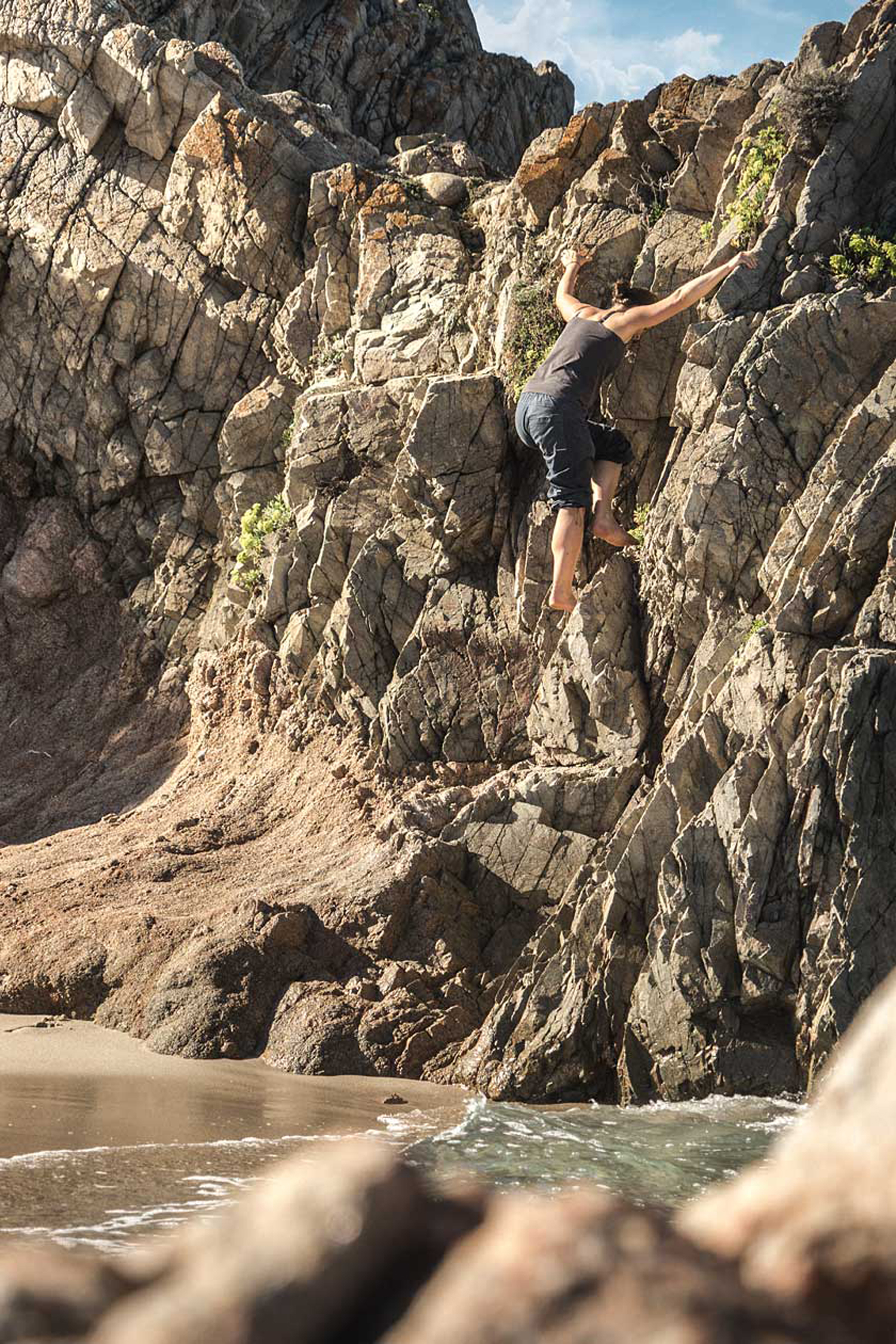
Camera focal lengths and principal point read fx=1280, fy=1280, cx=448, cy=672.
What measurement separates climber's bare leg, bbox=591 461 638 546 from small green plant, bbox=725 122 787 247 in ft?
7.68

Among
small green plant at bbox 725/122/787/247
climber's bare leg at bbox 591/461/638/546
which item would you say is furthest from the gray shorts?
small green plant at bbox 725/122/787/247

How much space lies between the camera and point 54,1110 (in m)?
8.12

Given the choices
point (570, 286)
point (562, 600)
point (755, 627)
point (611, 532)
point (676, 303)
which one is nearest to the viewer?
point (755, 627)

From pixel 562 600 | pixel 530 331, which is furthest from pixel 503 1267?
pixel 530 331

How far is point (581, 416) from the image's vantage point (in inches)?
453

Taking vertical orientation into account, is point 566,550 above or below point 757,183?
below

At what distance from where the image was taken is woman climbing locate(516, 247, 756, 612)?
1145 centimetres

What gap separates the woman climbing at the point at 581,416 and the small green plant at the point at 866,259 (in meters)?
0.75

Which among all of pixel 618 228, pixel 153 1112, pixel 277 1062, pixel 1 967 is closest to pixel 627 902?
pixel 277 1062

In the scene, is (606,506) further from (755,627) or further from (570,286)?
(570,286)

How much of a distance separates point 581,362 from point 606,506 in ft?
4.32

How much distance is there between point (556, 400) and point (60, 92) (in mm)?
11189

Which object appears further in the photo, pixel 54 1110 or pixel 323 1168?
pixel 54 1110

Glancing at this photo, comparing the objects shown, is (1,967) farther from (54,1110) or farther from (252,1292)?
(252,1292)
